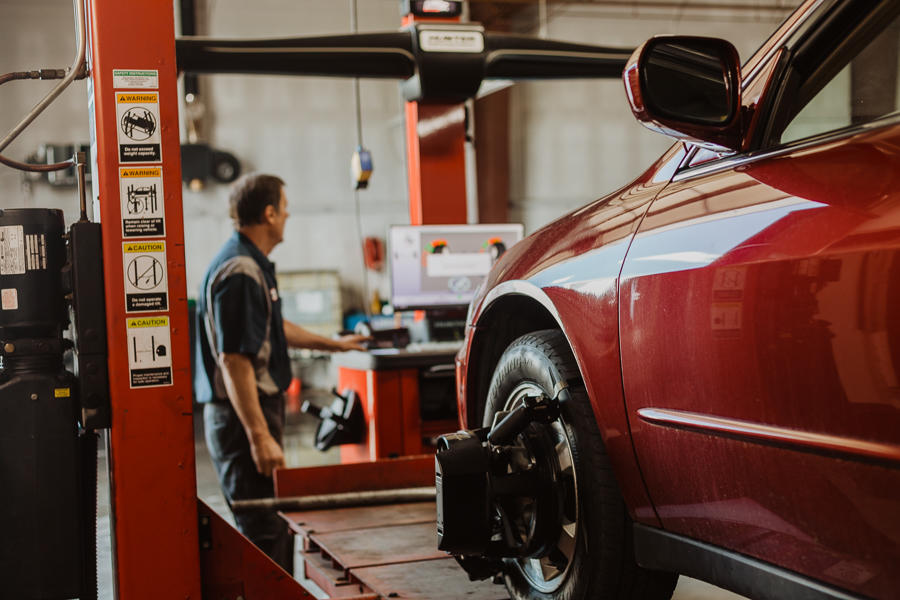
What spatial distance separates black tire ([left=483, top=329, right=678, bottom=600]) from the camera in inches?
64.7

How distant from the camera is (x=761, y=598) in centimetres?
127

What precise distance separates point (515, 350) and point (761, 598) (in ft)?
2.71

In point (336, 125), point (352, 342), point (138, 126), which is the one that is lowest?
point (352, 342)

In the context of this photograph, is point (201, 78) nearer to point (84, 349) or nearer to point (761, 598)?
point (84, 349)

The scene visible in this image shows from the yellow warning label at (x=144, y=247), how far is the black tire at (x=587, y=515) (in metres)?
0.81

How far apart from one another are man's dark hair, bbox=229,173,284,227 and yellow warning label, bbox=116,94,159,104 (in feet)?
5.45

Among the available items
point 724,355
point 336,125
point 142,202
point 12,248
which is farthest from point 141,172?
point 336,125

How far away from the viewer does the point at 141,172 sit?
193 centimetres

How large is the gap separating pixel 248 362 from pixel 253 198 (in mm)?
706

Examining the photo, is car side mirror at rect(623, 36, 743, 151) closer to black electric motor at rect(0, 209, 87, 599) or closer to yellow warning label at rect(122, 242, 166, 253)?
yellow warning label at rect(122, 242, 166, 253)

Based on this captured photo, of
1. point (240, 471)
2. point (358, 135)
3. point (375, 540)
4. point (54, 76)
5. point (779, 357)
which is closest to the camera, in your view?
point (779, 357)

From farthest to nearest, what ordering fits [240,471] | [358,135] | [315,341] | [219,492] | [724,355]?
[358,135], [219,492], [315,341], [240,471], [724,355]

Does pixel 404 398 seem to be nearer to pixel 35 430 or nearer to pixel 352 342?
pixel 352 342

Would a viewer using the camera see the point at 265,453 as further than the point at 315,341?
No
